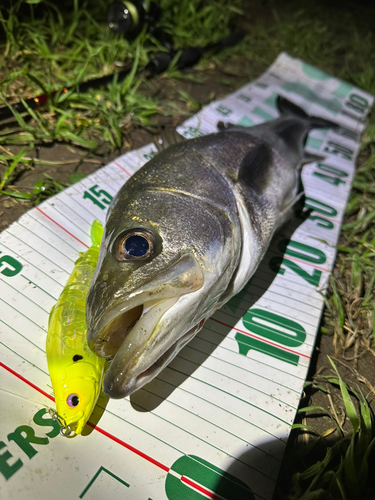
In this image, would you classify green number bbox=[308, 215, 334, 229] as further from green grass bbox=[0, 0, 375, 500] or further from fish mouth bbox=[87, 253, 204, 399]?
fish mouth bbox=[87, 253, 204, 399]

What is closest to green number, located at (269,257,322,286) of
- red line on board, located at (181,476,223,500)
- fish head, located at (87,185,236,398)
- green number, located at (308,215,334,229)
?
green number, located at (308,215,334,229)

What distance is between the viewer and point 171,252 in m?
1.35

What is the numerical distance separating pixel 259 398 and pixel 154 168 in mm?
1309

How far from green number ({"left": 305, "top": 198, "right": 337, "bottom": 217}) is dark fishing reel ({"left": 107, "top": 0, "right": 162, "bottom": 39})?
2.51 meters

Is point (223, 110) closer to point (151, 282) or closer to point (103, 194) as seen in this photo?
point (103, 194)

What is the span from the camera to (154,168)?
1.74 metres

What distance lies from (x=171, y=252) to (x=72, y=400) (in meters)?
0.72

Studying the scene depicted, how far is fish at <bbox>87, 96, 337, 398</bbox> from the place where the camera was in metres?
1.24

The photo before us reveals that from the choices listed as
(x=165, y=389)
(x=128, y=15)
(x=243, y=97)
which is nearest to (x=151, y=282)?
(x=165, y=389)

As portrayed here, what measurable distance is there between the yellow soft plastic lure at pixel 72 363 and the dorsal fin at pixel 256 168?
1.11m

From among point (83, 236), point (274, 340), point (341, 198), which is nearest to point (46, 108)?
point (83, 236)

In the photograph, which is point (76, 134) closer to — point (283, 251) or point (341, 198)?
point (283, 251)

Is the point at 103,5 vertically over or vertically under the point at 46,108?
over

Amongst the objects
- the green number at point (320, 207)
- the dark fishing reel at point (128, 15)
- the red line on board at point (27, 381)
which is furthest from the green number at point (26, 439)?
the dark fishing reel at point (128, 15)
